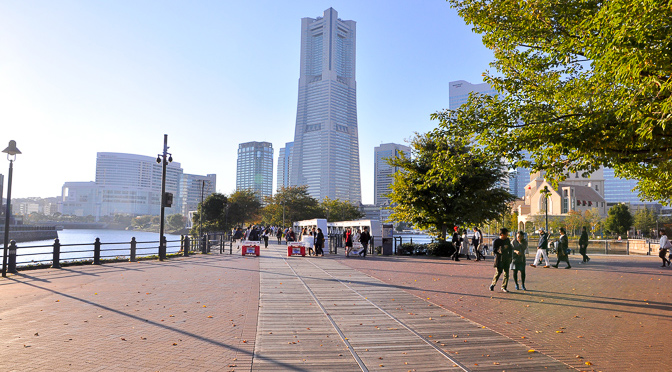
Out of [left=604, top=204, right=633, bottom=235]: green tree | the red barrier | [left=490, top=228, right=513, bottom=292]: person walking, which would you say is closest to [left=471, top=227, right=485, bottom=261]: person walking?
the red barrier

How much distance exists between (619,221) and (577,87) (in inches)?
3177

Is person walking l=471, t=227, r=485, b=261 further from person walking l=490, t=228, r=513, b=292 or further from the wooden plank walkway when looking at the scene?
the wooden plank walkway

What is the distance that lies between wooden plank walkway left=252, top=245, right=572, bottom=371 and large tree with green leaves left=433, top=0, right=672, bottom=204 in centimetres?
433

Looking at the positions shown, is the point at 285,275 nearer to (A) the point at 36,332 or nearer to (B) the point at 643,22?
(A) the point at 36,332

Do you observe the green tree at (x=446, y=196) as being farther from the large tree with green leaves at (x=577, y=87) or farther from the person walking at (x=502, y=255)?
the person walking at (x=502, y=255)

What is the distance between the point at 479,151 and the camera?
43.0ft

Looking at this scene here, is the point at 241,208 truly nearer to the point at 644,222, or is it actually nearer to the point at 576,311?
the point at 576,311

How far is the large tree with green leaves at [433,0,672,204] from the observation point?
7.35 metres

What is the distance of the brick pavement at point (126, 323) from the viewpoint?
5723 millimetres

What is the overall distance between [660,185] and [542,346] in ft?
41.8

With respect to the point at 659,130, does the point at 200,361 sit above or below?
below

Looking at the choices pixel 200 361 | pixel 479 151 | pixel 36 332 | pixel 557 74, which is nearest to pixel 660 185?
pixel 557 74

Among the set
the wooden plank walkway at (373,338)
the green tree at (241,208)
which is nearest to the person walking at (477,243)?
the wooden plank walkway at (373,338)

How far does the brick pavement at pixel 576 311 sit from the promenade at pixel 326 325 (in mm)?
39
